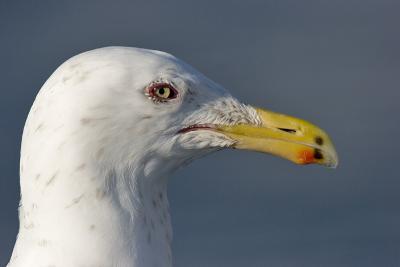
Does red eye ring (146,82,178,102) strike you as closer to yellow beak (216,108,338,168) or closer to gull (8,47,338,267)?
gull (8,47,338,267)

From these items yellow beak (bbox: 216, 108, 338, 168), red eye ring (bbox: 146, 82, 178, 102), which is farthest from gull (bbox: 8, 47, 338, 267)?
yellow beak (bbox: 216, 108, 338, 168)

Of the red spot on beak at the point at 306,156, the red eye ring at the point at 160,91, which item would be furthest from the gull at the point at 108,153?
the red spot on beak at the point at 306,156

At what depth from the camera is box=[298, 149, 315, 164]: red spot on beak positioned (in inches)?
275

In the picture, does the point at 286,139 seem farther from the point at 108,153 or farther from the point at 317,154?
the point at 108,153

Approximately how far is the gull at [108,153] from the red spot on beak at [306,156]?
20.3 inches

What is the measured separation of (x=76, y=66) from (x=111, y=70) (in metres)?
0.21

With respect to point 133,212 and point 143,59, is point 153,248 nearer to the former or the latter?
point 133,212

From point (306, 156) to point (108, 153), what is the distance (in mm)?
1324

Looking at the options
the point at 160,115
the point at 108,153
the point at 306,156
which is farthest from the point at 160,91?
the point at 306,156

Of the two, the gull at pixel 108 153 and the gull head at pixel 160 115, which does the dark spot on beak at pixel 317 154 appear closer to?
the gull head at pixel 160 115

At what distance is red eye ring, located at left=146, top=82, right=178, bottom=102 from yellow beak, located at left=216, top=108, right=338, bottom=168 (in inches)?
17.4

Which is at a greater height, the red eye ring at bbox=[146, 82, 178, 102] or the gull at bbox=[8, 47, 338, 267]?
the red eye ring at bbox=[146, 82, 178, 102]

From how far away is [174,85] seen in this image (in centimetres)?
668

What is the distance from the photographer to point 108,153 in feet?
21.2
